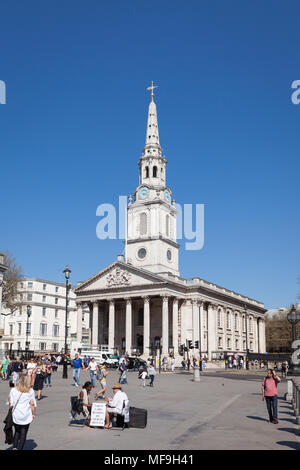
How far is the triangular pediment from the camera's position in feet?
246

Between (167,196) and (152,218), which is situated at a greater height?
(167,196)

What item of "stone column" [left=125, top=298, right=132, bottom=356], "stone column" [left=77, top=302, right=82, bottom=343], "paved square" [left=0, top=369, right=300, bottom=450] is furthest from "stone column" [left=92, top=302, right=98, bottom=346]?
"paved square" [left=0, top=369, right=300, bottom=450]

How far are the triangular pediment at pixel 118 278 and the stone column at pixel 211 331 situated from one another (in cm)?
1317

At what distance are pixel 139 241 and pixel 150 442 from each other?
72.1m

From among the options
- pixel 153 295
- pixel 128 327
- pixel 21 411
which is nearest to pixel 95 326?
pixel 128 327

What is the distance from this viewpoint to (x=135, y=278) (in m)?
76.1

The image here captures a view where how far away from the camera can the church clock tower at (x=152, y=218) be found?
82188 mm

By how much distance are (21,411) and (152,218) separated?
74238mm

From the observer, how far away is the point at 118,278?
7781 centimetres

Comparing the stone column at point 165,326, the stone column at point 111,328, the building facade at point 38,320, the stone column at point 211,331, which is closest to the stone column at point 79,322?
the stone column at point 111,328

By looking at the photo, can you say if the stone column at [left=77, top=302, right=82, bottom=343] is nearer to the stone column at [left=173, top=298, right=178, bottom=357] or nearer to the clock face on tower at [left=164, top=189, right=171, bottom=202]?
the stone column at [left=173, top=298, right=178, bottom=357]

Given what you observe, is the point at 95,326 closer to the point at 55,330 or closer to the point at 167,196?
the point at 55,330
